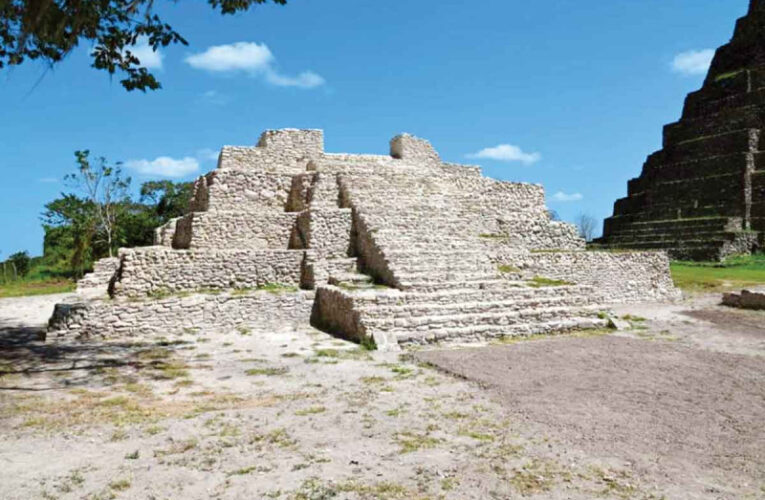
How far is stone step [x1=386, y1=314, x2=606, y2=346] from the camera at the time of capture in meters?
9.39

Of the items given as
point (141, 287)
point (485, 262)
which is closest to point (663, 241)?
point (485, 262)

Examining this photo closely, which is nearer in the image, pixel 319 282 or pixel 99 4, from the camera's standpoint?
pixel 99 4

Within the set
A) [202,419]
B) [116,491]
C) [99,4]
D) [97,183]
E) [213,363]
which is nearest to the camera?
[116,491]

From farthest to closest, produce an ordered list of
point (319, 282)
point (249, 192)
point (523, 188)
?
point (523, 188), point (249, 192), point (319, 282)

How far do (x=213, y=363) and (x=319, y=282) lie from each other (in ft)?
14.9

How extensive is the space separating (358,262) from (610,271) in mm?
7507

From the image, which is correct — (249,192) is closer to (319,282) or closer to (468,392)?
(319,282)

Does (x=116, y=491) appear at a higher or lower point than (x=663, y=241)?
lower

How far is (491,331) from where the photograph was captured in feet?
32.6

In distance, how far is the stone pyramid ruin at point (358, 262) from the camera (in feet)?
33.8

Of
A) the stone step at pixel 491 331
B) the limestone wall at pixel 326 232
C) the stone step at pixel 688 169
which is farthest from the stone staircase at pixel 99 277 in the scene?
the stone step at pixel 688 169

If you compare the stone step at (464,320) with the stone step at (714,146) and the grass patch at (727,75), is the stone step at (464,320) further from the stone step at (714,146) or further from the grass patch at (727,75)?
the grass patch at (727,75)

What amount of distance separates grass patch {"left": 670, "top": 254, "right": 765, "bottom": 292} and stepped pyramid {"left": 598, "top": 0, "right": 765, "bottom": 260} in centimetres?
111

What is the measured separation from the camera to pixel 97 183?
26922 mm
